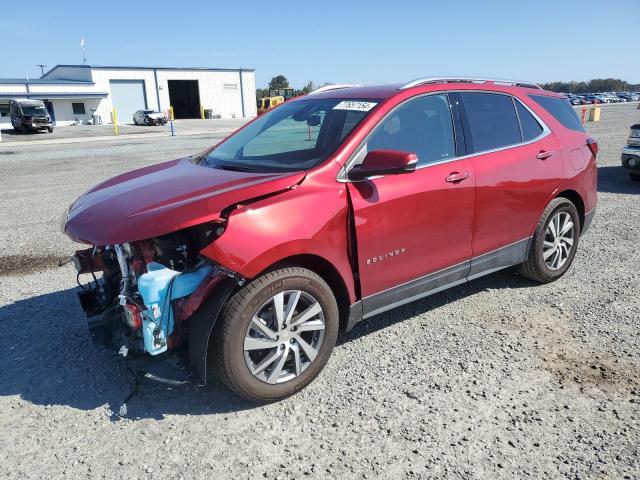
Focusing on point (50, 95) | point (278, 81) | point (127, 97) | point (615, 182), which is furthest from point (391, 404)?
point (278, 81)

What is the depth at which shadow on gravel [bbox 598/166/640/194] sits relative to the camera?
30.7 feet

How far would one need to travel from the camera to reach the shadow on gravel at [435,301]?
13.4 feet

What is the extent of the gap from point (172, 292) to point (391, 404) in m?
1.45

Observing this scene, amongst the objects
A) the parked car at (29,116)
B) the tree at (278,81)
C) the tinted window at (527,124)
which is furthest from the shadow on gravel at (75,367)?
the tree at (278,81)

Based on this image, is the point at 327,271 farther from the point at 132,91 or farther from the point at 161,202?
the point at 132,91

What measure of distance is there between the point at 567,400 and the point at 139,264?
2673 millimetres

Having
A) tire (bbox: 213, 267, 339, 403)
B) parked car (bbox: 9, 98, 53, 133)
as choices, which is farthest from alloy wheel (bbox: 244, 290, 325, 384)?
parked car (bbox: 9, 98, 53, 133)

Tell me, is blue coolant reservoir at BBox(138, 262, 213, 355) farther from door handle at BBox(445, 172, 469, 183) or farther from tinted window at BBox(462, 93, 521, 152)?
tinted window at BBox(462, 93, 521, 152)

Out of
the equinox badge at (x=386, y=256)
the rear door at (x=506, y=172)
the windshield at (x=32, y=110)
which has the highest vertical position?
the windshield at (x=32, y=110)

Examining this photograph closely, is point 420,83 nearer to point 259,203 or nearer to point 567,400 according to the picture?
point 259,203

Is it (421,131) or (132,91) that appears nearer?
(421,131)

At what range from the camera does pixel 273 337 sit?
302 centimetres

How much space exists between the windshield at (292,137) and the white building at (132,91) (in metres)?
45.3

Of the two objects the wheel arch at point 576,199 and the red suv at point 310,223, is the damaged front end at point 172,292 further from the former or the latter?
the wheel arch at point 576,199
